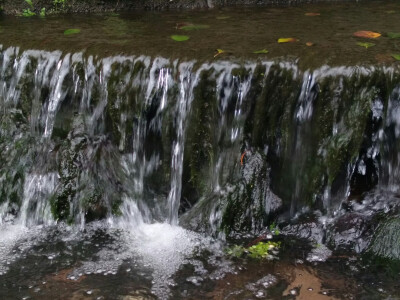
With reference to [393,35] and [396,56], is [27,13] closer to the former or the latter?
[393,35]

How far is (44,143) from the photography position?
13.0 ft

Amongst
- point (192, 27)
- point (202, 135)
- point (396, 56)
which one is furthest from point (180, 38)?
point (396, 56)

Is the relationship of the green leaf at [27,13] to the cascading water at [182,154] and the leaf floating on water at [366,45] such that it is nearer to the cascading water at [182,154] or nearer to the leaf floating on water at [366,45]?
the cascading water at [182,154]

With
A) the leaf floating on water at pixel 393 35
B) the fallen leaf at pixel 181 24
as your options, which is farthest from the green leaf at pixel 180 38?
the leaf floating on water at pixel 393 35

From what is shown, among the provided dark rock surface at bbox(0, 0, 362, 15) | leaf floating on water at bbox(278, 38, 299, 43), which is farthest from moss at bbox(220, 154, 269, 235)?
dark rock surface at bbox(0, 0, 362, 15)

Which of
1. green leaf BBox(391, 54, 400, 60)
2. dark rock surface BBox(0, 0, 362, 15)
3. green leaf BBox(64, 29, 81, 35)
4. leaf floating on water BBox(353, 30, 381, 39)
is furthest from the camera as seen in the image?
dark rock surface BBox(0, 0, 362, 15)

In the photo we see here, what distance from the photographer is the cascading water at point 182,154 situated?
325 centimetres

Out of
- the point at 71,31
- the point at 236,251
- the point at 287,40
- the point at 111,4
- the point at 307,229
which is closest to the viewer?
the point at 236,251

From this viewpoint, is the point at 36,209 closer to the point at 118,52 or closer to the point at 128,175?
the point at 128,175

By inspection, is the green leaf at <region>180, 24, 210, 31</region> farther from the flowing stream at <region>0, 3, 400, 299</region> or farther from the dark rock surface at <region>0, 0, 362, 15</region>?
the dark rock surface at <region>0, 0, 362, 15</region>

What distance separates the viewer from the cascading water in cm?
325

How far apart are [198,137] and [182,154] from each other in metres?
0.17

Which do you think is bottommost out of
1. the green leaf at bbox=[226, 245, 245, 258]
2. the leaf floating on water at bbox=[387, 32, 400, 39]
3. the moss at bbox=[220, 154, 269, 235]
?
the green leaf at bbox=[226, 245, 245, 258]

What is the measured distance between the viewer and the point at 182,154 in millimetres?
3619
